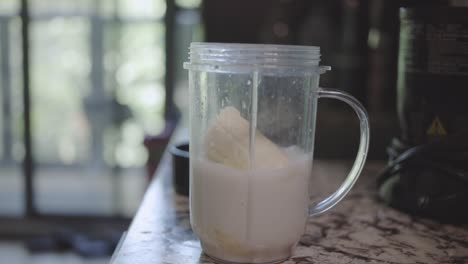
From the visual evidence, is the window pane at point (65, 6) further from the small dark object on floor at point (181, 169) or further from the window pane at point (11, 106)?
the small dark object on floor at point (181, 169)

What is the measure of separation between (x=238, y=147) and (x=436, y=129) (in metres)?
0.37

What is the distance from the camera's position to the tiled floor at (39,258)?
8.66 feet

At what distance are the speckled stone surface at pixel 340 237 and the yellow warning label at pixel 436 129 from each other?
14 centimetres

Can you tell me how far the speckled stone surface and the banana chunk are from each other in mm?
135

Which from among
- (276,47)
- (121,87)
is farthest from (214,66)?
(121,87)

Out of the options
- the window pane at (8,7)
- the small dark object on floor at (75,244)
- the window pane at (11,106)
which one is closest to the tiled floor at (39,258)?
the small dark object on floor at (75,244)

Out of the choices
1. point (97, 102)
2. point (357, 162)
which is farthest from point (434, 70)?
point (97, 102)

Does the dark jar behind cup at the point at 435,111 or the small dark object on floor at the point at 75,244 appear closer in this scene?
the dark jar behind cup at the point at 435,111

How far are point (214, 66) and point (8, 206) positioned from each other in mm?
2984

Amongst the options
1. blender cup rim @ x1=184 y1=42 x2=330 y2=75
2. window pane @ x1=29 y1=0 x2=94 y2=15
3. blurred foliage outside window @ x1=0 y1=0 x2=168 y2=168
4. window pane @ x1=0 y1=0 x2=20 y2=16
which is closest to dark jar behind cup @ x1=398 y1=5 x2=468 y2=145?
blender cup rim @ x1=184 y1=42 x2=330 y2=75

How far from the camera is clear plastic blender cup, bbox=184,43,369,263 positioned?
57 cm

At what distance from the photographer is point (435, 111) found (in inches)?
30.7

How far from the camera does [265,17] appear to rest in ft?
6.57

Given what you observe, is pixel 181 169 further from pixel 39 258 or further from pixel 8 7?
pixel 8 7
